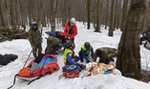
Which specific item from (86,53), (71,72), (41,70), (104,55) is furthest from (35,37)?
(71,72)

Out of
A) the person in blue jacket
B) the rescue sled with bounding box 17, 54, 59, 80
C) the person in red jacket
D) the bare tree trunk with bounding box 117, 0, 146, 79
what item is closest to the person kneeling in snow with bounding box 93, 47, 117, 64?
the person in blue jacket

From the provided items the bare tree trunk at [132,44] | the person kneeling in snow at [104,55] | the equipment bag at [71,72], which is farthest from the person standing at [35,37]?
the bare tree trunk at [132,44]

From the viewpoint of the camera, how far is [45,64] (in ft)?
25.6

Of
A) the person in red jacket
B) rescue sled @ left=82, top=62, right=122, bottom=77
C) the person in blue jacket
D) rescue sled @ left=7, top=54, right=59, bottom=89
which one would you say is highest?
the person in red jacket

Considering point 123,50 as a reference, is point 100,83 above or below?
below

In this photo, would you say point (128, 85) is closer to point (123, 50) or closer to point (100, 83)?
point (100, 83)

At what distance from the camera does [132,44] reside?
707 cm

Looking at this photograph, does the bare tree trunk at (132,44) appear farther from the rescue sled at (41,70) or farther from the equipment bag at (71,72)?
the rescue sled at (41,70)

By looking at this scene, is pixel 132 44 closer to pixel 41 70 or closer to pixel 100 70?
pixel 100 70

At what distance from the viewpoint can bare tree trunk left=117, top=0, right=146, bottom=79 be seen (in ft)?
22.6

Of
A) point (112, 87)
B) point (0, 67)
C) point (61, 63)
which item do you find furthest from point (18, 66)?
point (112, 87)

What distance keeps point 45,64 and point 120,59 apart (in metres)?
2.48

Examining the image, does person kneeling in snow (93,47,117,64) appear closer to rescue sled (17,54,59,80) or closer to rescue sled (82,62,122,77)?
rescue sled (82,62,122,77)

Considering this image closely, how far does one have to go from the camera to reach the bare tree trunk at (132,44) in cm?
688
